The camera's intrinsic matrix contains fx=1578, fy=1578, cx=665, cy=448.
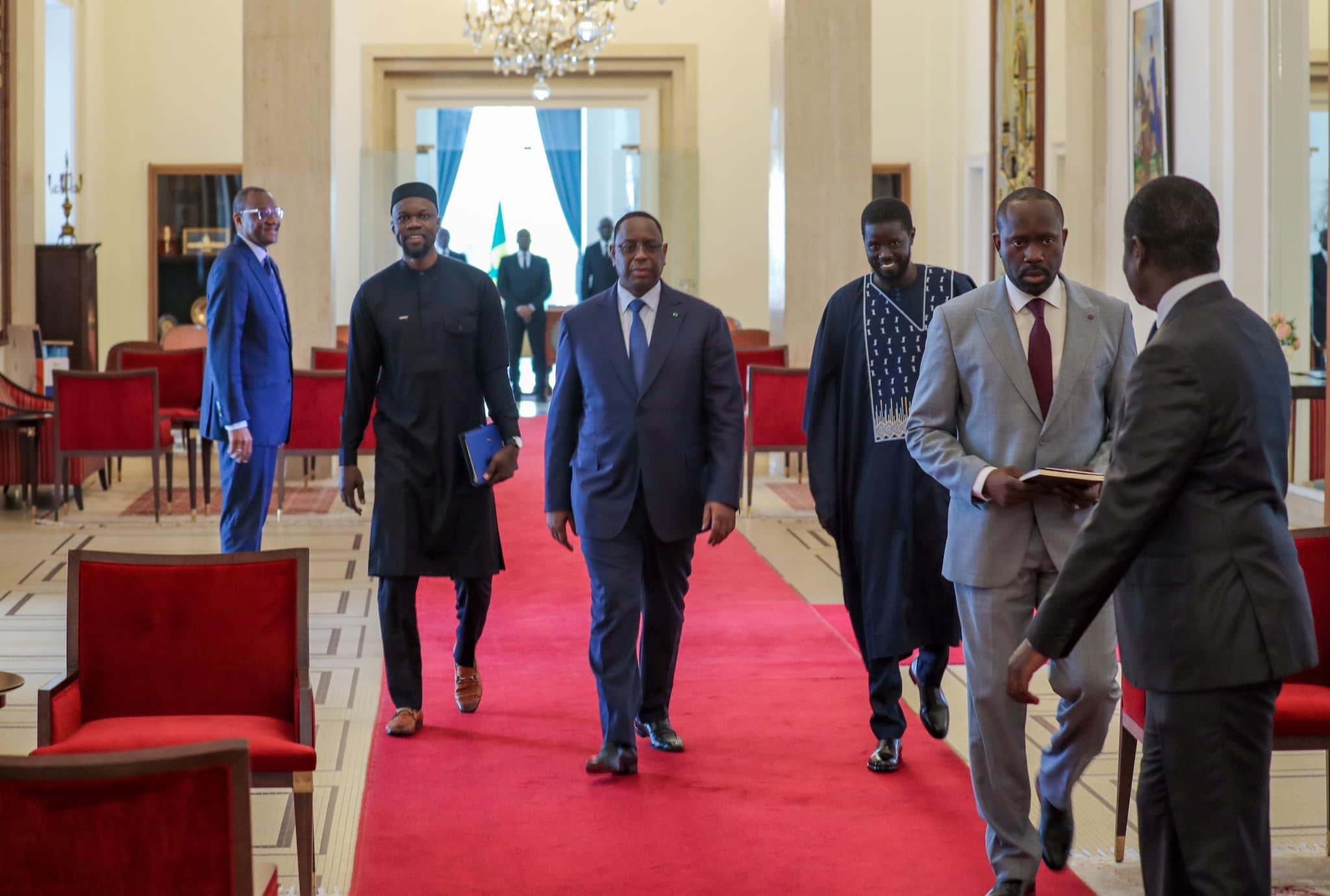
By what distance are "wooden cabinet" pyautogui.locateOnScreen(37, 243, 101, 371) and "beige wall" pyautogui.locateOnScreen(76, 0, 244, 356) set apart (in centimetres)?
280

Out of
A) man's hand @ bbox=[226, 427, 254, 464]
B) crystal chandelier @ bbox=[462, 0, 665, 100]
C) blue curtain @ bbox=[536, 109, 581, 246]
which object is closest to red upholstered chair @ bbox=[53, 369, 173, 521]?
man's hand @ bbox=[226, 427, 254, 464]

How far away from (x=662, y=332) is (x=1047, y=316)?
1.40 m

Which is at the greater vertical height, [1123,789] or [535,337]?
[535,337]

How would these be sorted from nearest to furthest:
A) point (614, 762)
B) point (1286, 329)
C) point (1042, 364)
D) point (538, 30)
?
point (1042, 364) < point (614, 762) < point (1286, 329) < point (538, 30)

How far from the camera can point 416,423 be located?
529 cm

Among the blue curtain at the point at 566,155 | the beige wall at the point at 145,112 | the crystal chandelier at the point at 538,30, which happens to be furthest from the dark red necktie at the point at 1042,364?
the blue curtain at the point at 566,155

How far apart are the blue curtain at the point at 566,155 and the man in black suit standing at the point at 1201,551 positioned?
17324mm

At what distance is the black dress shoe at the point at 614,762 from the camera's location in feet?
15.8

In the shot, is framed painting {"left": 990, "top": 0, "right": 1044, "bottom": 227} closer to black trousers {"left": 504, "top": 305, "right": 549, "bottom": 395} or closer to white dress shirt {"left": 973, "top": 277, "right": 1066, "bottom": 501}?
black trousers {"left": 504, "top": 305, "right": 549, "bottom": 395}

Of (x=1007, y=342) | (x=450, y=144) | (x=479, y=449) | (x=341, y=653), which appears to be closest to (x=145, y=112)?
(x=450, y=144)

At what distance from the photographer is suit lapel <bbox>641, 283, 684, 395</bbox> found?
4.85 meters

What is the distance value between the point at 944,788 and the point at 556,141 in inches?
635

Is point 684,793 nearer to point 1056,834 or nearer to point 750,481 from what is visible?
point 1056,834

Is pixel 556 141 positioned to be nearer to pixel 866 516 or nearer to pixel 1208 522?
pixel 866 516
